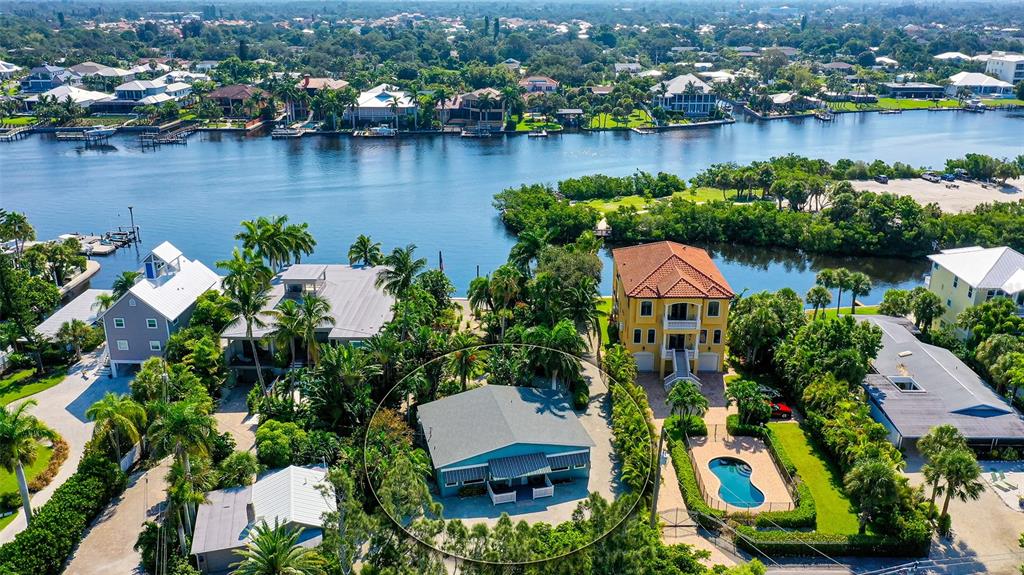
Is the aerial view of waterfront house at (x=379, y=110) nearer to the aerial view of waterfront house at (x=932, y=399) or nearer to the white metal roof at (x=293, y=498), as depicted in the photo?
the aerial view of waterfront house at (x=932, y=399)

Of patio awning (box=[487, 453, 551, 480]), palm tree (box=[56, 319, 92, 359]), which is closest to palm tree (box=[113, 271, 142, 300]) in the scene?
palm tree (box=[56, 319, 92, 359])

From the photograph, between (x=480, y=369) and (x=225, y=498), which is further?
(x=480, y=369)

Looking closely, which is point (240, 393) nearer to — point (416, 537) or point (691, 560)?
point (416, 537)

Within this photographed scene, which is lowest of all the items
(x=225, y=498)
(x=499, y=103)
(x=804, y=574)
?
(x=804, y=574)

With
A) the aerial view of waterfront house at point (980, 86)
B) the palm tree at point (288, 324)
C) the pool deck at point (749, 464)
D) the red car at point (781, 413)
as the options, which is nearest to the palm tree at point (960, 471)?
the pool deck at point (749, 464)

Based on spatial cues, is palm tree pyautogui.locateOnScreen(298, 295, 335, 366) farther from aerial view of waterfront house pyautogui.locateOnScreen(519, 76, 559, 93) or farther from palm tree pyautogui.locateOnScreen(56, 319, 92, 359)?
aerial view of waterfront house pyautogui.locateOnScreen(519, 76, 559, 93)

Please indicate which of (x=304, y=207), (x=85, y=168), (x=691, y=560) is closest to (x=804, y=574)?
(x=691, y=560)

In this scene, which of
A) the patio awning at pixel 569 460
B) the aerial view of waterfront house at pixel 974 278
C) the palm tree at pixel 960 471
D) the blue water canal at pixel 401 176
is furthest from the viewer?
A: the blue water canal at pixel 401 176
